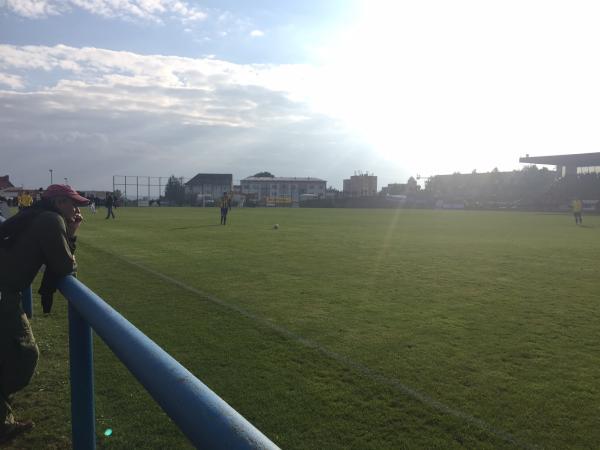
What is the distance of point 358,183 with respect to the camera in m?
132

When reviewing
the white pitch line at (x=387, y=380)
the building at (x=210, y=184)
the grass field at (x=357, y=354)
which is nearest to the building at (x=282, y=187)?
the building at (x=210, y=184)

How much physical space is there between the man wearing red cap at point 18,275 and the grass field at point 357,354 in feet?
1.30

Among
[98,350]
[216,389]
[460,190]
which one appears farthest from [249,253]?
[460,190]

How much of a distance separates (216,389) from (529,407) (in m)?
2.69

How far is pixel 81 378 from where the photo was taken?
248 cm

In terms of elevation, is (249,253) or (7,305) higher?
(7,305)

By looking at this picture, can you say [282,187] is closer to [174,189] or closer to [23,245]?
[174,189]

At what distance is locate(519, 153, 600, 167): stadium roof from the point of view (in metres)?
70.1

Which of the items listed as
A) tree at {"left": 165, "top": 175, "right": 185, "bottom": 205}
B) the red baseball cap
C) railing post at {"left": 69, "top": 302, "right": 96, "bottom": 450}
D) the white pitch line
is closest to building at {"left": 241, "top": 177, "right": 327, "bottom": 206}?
Result: tree at {"left": 165, "top": 175, "right": 185, "bottom": 205}

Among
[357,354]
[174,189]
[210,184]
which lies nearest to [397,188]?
[210,184]

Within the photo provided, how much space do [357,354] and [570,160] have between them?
7943 cm

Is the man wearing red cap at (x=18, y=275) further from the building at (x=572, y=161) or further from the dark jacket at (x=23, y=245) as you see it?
the building at (x=572, y=161)

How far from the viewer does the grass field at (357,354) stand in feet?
12.0

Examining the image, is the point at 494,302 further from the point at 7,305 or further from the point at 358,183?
the point at 358,183
